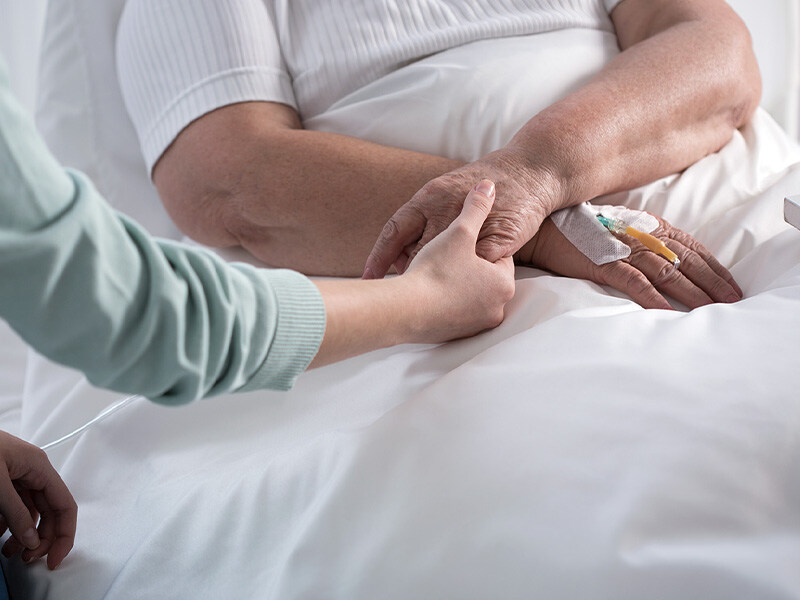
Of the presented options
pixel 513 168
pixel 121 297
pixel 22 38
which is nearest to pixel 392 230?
pixel 513 168

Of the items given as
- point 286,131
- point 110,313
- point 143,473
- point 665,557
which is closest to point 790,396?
point 665,557

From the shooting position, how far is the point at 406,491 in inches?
24.0

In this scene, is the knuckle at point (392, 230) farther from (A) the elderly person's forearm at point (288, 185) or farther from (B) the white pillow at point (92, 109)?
(B) the white pillow at point (92, 109)

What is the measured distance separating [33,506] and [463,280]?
555 mm

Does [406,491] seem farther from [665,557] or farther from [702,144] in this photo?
[702,144]

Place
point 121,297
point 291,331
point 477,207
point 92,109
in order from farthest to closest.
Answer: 1. point 92,109
2. point 477,207
3. point 291,331
4. point 121,297

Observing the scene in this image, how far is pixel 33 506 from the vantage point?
79 centimetres

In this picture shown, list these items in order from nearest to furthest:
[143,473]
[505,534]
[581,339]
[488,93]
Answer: [505,534] < [581,339] < [143,473] < [488,93]

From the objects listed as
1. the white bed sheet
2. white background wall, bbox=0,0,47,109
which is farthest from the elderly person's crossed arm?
white background wall, bbox=0,0,47,109

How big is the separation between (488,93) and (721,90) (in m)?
0.40

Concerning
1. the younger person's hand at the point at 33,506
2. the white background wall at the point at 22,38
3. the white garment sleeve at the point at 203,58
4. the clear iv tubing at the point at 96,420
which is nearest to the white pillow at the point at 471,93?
the white garment sleeve at the point at 203,58

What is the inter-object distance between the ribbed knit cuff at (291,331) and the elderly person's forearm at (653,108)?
516 mm

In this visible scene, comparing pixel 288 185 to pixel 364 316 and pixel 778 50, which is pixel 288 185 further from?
pixel 778 50

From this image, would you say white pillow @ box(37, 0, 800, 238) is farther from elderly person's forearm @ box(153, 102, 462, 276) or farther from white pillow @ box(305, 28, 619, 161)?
white pillow @ box(305, 28, 619, 161)
